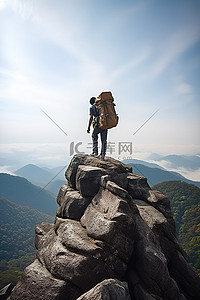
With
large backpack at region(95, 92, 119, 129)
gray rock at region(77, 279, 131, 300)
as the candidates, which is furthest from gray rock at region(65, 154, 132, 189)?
gray rock at region(77, 279, 131, 300)

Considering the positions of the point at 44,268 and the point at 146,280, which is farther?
the point at 44,268

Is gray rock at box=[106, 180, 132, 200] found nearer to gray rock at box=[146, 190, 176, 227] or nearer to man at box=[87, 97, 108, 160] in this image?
gray rock at box=[146, 190, 176, 227]

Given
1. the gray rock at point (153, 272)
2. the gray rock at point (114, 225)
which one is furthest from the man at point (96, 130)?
the gray rock at point (153, 272)

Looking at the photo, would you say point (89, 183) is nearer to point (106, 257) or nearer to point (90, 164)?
point (90, 164)

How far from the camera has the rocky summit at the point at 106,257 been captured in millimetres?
9445

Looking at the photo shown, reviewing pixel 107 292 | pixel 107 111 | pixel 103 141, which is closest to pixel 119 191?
pixel 107 292

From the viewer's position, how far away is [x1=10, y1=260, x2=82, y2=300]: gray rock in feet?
30.6

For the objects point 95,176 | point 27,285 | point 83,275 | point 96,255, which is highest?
point 95,176

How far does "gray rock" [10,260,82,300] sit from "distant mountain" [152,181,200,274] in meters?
105

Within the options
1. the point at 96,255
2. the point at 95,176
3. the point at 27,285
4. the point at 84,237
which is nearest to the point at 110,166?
the point at 95,176

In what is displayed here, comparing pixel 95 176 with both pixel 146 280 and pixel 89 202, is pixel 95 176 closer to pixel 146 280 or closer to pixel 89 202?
pixel 89 202

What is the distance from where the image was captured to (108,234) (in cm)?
1018

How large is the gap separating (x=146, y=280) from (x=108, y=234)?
3.47 metres

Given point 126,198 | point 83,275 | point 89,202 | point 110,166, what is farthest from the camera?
point 110,166
